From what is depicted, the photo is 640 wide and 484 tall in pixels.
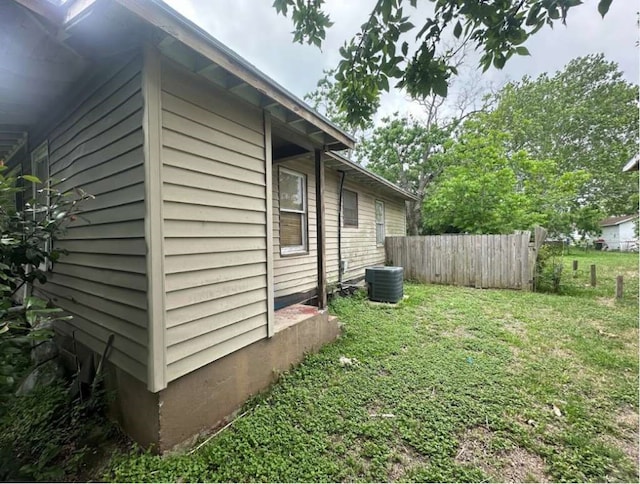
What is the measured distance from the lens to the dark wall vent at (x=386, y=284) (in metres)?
6.46

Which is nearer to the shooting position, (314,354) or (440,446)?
(440,446)

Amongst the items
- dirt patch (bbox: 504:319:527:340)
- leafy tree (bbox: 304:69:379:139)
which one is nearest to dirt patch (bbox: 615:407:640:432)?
dirt patch (bbox: 504:319:527:340)

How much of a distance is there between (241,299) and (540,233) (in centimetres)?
820

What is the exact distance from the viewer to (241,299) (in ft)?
9.02

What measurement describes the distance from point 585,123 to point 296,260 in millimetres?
24595

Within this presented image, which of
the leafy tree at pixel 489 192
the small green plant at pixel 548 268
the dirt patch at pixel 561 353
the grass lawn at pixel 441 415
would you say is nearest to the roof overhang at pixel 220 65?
the grass lawn at pixel 441 415

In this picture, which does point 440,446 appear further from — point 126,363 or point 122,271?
point 122,271

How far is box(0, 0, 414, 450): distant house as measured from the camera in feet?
6.56

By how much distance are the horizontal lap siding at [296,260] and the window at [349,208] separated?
1.69 metres

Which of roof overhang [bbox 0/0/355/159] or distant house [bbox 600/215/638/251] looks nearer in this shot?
roof overhang [bbox 0/0/355/159]

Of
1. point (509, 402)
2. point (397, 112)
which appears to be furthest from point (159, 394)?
point (397, 112)

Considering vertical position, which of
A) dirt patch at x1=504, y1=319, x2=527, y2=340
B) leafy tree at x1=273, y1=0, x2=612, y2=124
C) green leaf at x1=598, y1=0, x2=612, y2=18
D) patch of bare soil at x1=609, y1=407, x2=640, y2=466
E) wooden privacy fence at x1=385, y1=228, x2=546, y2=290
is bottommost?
patch of bare soil at x1=609, y1=407, x2=640, y2=466

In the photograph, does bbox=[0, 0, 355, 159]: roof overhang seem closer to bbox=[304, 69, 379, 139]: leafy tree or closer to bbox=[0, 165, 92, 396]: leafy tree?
bbox=[0, 165, 92, 396]: leafy tree

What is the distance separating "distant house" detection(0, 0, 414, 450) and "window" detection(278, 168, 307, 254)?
60.6 inches
